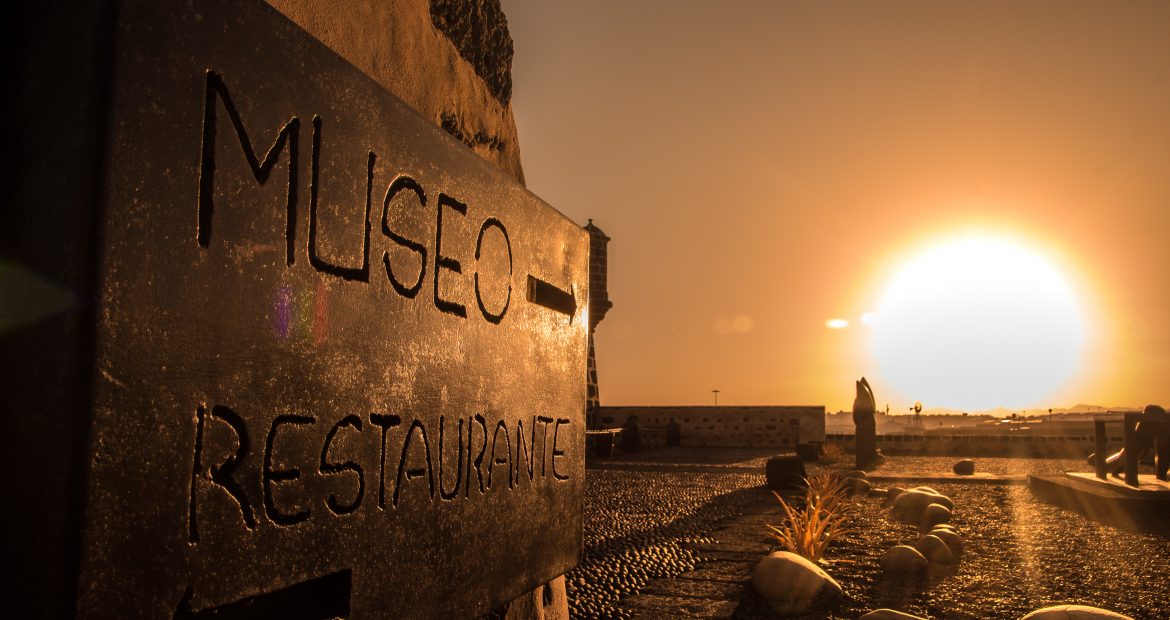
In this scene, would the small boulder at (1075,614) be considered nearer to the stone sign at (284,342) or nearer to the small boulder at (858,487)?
the stone sign at (284,342)

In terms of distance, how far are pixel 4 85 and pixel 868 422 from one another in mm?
15317

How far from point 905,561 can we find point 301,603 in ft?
15.5

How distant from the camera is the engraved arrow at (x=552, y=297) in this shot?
1.70 m

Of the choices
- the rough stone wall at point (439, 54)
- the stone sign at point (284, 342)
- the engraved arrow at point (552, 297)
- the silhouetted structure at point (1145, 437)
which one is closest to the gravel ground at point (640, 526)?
the engraved arrow at point (552, 297)

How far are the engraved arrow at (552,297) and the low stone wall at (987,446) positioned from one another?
18.6 meters

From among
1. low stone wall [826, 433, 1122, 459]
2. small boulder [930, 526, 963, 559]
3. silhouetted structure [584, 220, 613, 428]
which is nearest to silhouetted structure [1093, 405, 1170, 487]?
small boulder [930, 526, 963, 559]

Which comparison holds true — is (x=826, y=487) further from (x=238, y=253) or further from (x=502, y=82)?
(x=238, y=253)

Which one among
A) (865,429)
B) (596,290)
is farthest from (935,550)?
(596,290)

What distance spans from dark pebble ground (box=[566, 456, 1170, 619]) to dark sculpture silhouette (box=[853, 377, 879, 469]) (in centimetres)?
523

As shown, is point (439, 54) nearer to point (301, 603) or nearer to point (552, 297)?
point (552, 297)

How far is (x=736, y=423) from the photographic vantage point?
864 inches

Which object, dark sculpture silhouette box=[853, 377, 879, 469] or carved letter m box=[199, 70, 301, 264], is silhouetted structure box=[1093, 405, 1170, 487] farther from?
carved letter m box=[199, 70, 301, 264]

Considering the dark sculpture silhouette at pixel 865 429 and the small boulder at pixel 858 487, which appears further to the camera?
the dark sculpture silhouette at pixel 865 429

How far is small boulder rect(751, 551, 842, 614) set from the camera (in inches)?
168
